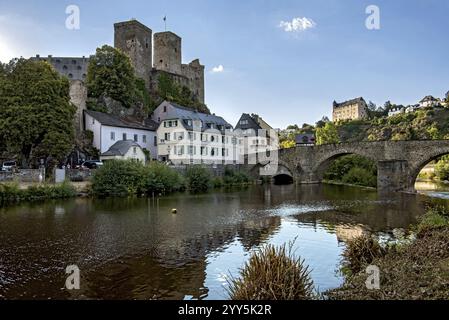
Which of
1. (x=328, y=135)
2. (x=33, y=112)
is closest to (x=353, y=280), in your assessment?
(x=33, y=112)

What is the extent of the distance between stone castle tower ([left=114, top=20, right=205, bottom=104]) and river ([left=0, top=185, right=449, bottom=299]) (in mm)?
44385

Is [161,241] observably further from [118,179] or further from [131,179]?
[131,179]

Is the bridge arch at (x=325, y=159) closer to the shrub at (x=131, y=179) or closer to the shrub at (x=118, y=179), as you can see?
the shrub at (x=131, y=179)

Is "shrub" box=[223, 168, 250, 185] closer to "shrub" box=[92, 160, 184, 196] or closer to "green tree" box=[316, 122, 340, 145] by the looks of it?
"shrub" box=[92, 160, 184, 196]

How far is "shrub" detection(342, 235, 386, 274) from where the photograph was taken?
38.6 ft

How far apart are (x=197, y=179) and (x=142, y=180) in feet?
28.1

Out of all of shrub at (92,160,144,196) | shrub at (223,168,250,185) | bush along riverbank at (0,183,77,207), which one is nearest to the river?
bush along riverbank at (0,183,77,207)

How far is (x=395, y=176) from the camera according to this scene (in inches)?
1768

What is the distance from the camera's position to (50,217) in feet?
77.5

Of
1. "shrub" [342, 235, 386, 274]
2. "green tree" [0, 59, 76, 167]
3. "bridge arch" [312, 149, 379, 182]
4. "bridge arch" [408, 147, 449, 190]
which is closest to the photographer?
"shrub" [342, 235, 386, 274]
